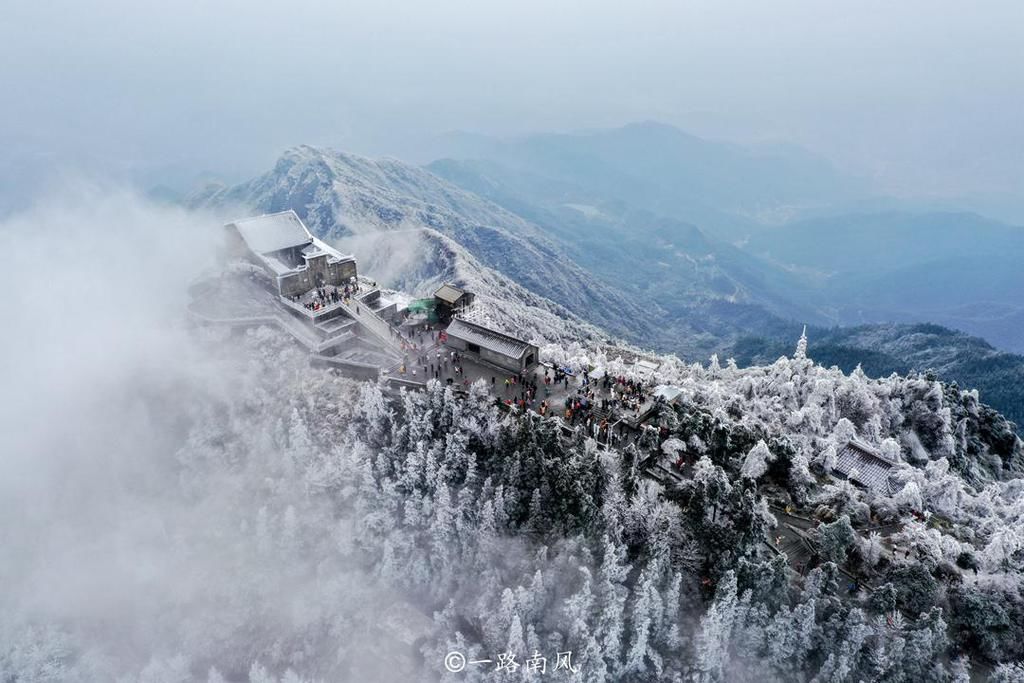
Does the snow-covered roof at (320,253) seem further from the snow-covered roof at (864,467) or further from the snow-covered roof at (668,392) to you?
the snow-covered roof at (864,467)

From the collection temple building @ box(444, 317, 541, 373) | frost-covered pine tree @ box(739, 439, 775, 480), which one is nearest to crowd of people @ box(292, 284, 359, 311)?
temple building @ box(444, 317, 541, 373)

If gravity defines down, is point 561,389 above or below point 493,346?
below

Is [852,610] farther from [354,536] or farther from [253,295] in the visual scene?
[253,295]

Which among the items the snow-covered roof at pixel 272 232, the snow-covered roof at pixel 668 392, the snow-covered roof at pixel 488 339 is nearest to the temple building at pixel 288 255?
the snow-covered roof at pixel 272 232

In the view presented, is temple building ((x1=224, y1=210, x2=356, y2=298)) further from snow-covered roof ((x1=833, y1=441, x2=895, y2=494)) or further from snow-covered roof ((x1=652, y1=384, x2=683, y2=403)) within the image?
snow-covered roof ((x1=833, y1=441, x2=895, y2=494))

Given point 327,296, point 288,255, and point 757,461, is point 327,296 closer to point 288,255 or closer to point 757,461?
point 288,255

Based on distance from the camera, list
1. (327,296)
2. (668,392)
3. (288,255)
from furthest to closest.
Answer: (288,255)
(327,296)
(668,392)

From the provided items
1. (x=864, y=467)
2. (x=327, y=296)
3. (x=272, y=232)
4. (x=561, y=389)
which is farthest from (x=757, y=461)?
(x=272, y=232)
